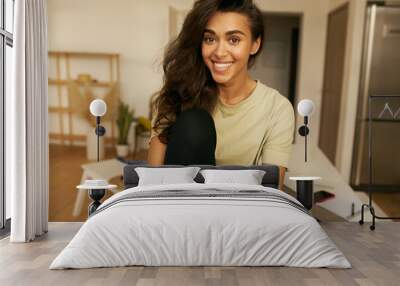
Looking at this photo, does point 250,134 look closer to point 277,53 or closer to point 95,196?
point 277,53

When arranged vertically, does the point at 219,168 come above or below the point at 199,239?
above

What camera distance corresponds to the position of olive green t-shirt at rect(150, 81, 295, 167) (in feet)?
11.9

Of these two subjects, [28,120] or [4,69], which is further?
[4,69]

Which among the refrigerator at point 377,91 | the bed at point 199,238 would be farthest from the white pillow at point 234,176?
the refrigerator at point 377,91

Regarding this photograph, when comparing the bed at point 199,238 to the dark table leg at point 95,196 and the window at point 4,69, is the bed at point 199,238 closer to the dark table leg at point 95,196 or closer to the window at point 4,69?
the dark table leg at point 95,196

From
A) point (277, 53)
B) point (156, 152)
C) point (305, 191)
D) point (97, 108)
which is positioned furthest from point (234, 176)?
point (277, 53)

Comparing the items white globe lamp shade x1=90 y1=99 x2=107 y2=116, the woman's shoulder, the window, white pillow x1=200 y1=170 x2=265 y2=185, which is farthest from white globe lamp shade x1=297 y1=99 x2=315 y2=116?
the window

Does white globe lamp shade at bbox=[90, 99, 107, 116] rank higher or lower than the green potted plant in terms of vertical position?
higher

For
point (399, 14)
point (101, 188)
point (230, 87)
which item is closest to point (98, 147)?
point (101, 188)

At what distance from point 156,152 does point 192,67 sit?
2.72ft

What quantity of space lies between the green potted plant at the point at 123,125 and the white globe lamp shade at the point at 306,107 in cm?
161

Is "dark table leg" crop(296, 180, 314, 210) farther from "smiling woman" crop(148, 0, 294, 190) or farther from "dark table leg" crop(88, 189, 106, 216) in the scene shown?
"dark table leg" crop(88, 189, 106, 216)

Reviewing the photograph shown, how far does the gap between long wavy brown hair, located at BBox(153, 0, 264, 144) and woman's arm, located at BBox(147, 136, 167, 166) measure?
6 cm

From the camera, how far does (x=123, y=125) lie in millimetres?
3979
